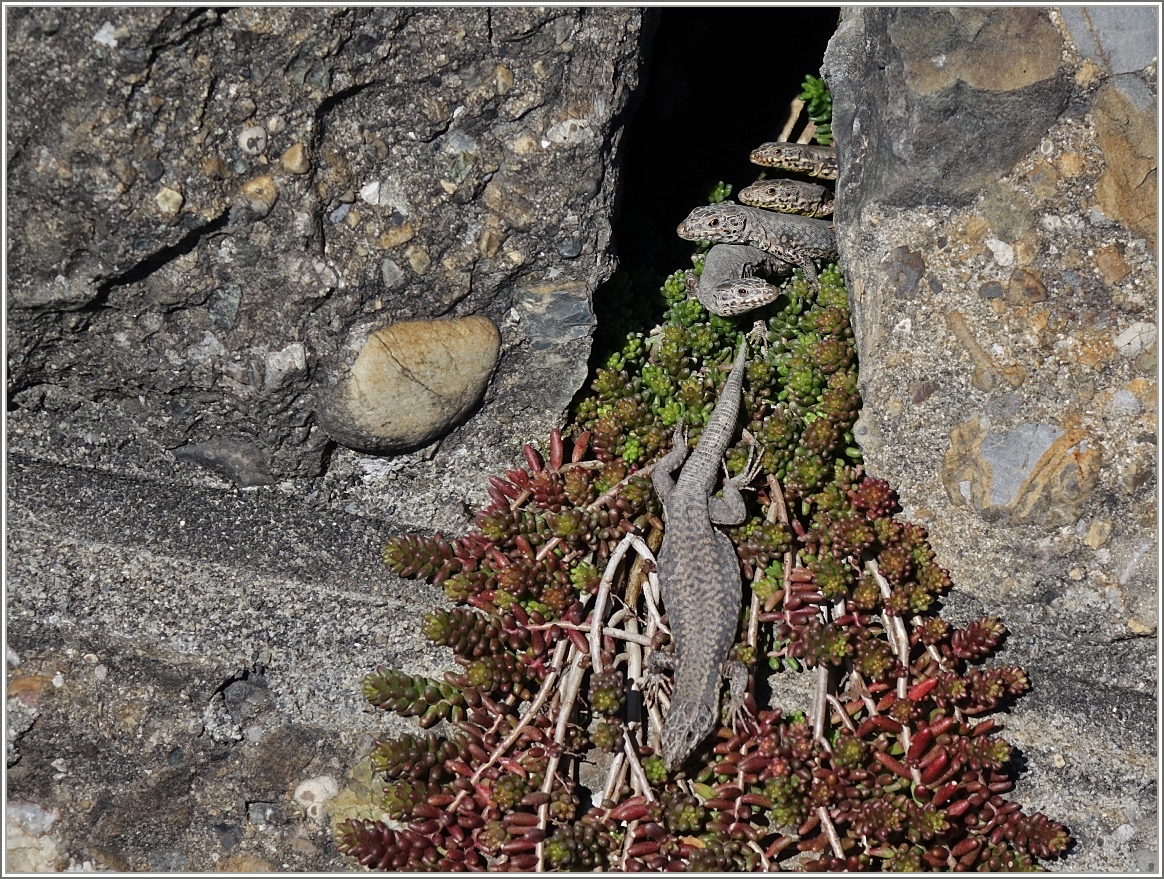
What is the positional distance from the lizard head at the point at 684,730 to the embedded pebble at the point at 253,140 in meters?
2.98

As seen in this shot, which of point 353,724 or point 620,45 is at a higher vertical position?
point 620,45

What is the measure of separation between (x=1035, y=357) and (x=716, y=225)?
1.90 metres

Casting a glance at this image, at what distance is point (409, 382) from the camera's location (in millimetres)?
4348

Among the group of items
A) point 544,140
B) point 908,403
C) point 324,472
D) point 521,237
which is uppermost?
point 544,140

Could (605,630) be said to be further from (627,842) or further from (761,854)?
(761,854)

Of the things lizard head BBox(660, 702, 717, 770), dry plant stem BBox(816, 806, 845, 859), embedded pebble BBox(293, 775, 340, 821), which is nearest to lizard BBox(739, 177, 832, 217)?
lizard head BBox(660, 702, 717, 770)

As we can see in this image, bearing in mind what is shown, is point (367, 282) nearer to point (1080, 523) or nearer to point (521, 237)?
point (521, 237)

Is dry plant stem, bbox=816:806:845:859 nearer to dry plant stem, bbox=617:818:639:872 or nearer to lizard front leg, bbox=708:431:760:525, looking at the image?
dry plant stem, bbox=617:818:639:872

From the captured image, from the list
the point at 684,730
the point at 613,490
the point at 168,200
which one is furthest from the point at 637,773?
the point at 168,200

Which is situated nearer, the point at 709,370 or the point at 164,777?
the point at 164,777

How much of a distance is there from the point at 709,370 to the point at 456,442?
4.47ft

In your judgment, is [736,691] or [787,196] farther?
[787,196]

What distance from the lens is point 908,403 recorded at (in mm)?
4391

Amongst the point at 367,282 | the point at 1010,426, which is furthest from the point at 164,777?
the point at 1010,426
